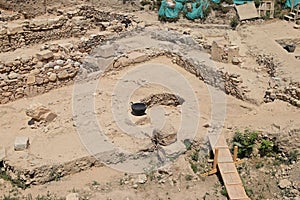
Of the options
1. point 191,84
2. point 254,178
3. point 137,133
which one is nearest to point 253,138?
point 254,178

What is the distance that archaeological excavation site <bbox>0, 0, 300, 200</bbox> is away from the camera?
9875 millimetres

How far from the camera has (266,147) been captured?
10969 mm

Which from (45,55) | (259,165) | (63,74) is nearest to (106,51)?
(63,74)

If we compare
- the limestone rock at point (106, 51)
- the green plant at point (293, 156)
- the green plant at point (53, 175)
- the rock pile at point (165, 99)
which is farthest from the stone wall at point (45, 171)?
the limestone rock at point (106, 51)

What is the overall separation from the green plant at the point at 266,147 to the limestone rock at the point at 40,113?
5.41 metres

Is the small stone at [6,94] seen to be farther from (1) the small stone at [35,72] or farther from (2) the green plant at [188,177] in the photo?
(2) the green plant at [188,177]

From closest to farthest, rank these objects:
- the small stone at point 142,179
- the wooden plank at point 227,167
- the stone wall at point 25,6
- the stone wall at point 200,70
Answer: the small stone at point 142,179
the wooden plank at point 227,167
the stone wall at point 200,70
the stone wall at point 25,6

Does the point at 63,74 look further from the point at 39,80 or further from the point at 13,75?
the point at 13,75

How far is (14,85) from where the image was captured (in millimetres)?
12906

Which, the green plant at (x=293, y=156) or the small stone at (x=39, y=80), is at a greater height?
the small stone at (x=39, y=80)

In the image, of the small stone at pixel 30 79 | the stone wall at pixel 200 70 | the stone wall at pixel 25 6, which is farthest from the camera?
the stone wall at pixel 25 6

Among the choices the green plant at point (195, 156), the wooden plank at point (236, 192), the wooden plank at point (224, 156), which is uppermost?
the wooden plank at point (224, 156)

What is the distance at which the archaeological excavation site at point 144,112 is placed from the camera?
9.88 m

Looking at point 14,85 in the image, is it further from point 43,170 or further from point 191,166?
point 191,166
